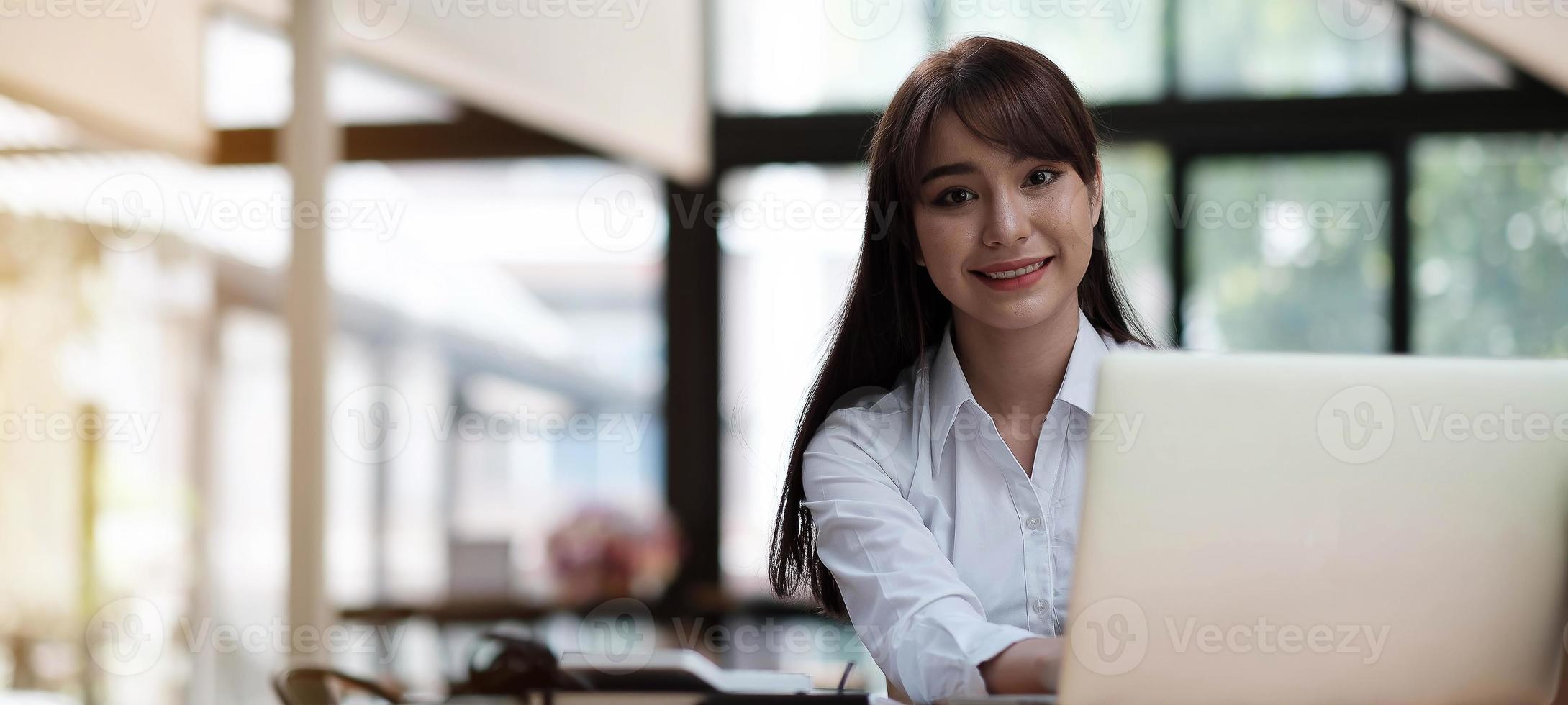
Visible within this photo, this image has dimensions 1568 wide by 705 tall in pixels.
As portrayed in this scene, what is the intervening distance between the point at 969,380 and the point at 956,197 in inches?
9.4

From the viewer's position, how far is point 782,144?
4492 mm

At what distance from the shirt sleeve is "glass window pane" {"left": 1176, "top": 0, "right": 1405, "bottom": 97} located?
3441 millimetres

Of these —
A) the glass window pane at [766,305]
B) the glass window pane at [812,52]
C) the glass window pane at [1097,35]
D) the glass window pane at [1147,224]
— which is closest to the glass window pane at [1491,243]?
the glass window pane at [1147,224]

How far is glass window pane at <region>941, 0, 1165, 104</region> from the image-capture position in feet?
14.3

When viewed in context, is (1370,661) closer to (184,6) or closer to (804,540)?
(804,540)

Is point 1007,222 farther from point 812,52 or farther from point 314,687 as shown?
point 812,52

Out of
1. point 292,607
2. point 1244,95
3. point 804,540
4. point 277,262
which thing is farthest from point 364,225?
point 1244,95

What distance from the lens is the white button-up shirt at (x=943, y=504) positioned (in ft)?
4.05

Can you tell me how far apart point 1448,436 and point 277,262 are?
114 inches

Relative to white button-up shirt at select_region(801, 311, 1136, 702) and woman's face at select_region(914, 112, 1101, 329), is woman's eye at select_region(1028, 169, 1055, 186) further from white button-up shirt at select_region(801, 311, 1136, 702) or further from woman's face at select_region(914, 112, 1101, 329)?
white button-up shirt at select_region(801, 311, 1136, 702)

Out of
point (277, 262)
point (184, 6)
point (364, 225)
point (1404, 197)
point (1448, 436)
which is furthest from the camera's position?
point (1404, 197)

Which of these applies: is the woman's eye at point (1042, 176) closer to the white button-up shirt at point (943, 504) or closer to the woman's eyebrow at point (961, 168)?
the woman's eyebrow at point (961, 168)

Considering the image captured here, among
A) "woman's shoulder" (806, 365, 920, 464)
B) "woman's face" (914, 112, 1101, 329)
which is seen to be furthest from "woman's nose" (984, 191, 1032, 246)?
"woman's shoulder" (806, 365, 920, 464)

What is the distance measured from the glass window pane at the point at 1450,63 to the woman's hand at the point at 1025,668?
13.1 feet
